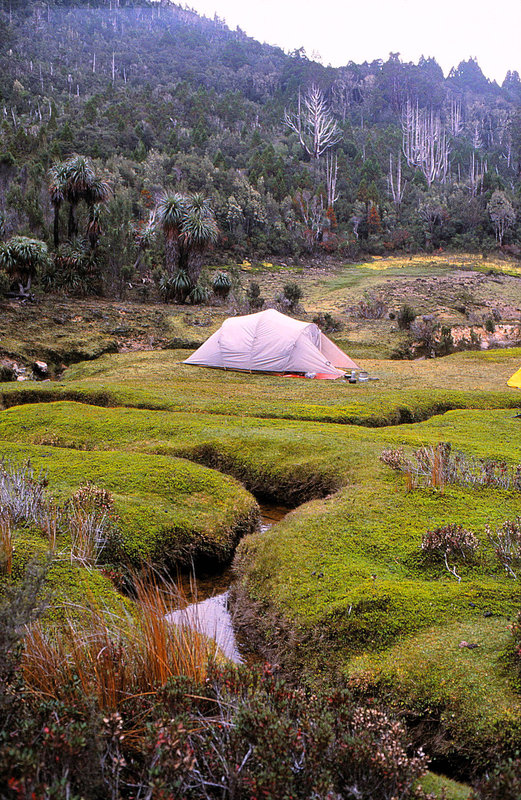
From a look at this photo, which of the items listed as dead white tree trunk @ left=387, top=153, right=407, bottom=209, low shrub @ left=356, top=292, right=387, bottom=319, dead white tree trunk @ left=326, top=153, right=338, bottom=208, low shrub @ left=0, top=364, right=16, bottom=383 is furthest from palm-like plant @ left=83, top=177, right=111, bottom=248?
dead white tree trunk @ left=387, top=153, right=407, bottom=209

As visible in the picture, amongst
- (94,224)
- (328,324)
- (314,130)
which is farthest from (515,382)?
(314,130)

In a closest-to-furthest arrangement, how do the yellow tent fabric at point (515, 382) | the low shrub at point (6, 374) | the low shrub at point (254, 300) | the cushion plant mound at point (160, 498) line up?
the cushion plant mound at point (160, 498)
the yellow tent fabric at point (515, 382)
the low shrub at point (6, 374)
the low shrub at point (254, 300)

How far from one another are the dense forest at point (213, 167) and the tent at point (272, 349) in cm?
1214

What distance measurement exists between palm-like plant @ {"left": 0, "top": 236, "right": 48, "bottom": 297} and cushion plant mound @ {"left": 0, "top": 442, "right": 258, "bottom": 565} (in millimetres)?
20409

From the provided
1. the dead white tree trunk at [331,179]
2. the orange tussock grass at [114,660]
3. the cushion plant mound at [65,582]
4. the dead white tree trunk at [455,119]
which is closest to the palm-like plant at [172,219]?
the cushion plant mound at [65,582]

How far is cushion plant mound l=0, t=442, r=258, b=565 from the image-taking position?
7.87 meters

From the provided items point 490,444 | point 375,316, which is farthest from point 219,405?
point 375,316

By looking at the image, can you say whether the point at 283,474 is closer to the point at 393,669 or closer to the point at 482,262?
the point at 393,669

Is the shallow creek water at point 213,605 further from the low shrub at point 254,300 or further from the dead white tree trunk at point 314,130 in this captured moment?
the dead white tree trunk at point 314,130

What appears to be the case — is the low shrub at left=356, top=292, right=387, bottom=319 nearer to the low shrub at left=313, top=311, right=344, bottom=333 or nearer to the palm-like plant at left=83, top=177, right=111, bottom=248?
the low shrub at left=313, top=311, right=344, bottom=333

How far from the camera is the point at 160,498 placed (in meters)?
Answer: 8.98

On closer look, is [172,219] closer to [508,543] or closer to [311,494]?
[311,494]

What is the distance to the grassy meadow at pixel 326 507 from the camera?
5.10 metres

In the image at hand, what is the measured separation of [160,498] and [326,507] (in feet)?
8.03
